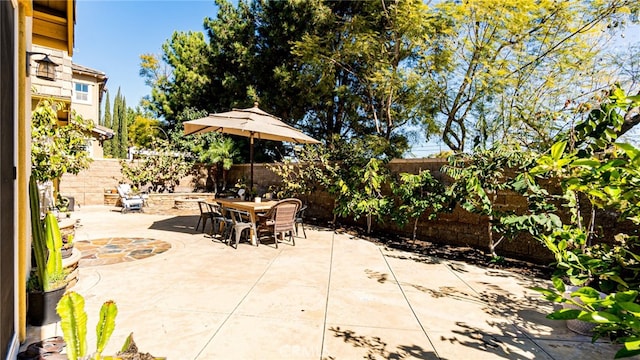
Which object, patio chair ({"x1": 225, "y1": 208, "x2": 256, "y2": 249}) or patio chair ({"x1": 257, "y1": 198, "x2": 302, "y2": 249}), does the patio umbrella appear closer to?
patio chair ({"x1": 257, "y1": 198, "x2": 302, "y2": 249})

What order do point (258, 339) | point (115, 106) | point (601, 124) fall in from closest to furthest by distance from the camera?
point (601, 124)
point (258, 339)
point (115, 106)

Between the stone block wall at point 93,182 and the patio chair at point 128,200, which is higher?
the stone block wall at point 93,182

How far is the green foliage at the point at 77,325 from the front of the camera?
1.82 meters

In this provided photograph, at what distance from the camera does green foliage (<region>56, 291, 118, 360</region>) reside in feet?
5.96

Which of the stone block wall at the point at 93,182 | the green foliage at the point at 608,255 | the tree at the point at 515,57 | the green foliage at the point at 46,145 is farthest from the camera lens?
the stone block wall at the point at 93,182

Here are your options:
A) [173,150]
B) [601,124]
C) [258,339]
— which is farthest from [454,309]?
[173,150]

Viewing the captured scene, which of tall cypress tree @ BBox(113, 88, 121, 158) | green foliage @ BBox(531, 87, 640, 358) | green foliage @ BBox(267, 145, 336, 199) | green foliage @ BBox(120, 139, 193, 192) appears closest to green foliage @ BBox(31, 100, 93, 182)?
green foliage @ BBox(531, 87, 640, 358)

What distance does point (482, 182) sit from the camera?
17.8ft

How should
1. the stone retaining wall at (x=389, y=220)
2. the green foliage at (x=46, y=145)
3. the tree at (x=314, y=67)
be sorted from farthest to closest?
the tree at (x=314, y=67) < the stone retaining wall at (x=389, y=220) < the green foliage at (x=46, y=145)

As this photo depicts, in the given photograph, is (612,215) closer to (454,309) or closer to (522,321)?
(522,321)

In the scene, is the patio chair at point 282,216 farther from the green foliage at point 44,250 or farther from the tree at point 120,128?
the tree at point 120,128

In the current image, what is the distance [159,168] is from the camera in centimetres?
1296

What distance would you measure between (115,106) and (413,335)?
2998 cm

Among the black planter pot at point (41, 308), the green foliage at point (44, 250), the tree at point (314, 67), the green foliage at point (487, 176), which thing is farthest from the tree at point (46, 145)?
the green foliage at point (487, 176)
